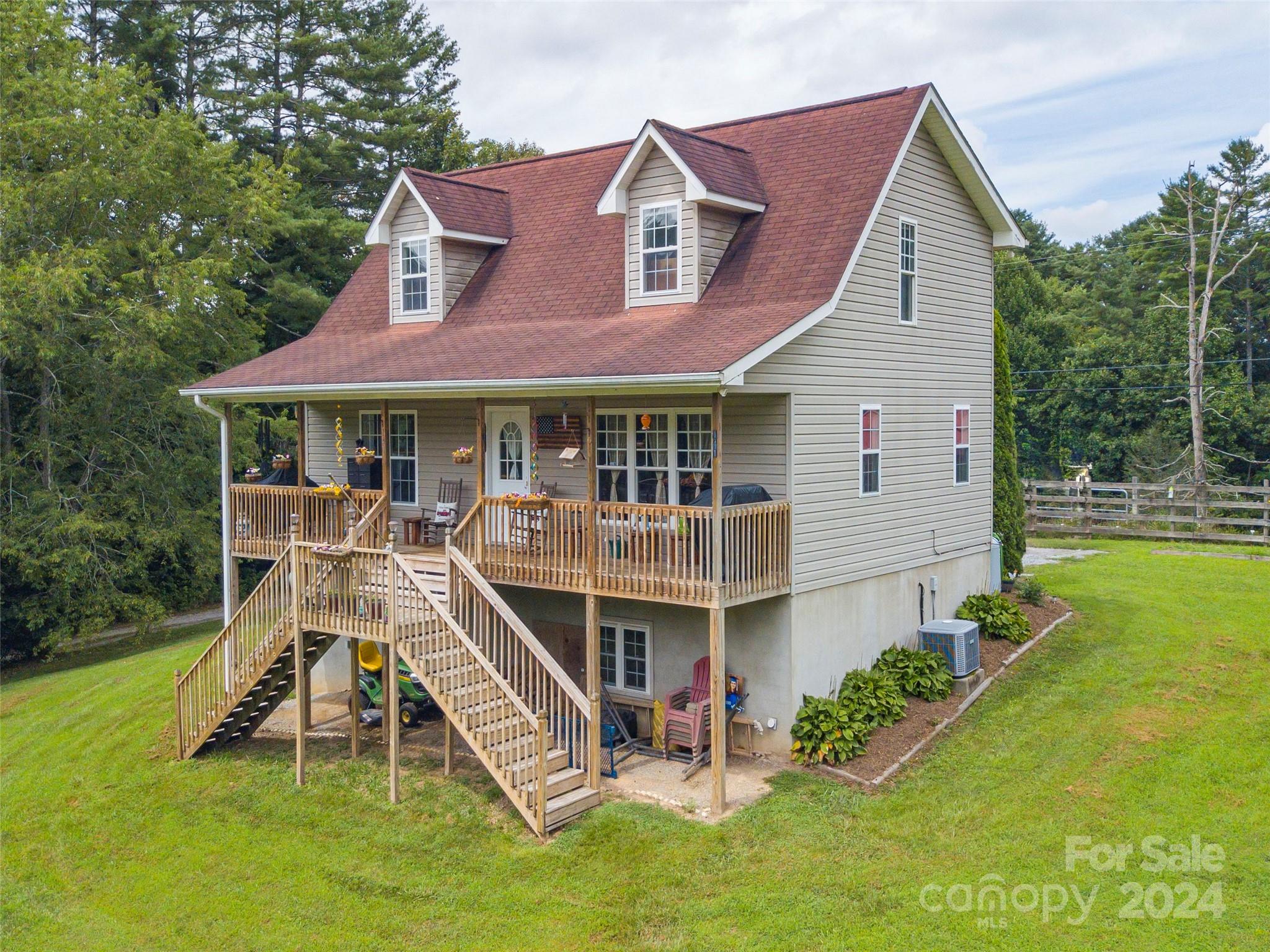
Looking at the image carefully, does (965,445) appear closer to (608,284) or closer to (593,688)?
(608,284)

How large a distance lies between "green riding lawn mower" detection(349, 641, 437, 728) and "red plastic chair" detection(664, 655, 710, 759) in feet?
13.0

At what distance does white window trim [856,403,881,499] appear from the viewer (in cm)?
1595

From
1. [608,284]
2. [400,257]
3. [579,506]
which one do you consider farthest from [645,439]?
[400,257]

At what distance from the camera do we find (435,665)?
14.2 meters

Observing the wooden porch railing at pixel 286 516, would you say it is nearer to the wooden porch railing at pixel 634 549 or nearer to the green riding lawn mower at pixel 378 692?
the green riding lawn mower at pixel 378 692

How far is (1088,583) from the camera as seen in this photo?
883 inches

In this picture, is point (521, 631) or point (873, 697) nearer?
point (521, 631)

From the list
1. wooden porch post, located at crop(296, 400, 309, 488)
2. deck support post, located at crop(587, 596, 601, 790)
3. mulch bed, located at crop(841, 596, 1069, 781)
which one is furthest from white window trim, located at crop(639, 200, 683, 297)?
mulch bed, located at crop(841, 596, 1069, 781)

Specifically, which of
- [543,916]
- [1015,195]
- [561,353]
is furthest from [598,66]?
[1015,195]

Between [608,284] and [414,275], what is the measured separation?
438cm

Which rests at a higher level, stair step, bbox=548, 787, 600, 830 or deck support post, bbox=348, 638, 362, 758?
deck support post, bbox=348, 638, 362, 758

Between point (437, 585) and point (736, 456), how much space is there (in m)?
4.60

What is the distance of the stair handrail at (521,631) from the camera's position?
43.2 ft

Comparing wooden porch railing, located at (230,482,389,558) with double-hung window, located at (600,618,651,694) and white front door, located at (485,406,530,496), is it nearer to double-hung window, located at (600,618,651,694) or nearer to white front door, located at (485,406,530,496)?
white front door, located at (485,406,530,496)
